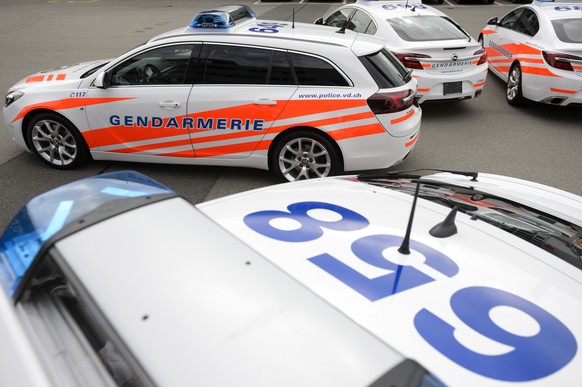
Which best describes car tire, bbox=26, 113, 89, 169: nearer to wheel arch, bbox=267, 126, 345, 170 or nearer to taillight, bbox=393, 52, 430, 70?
wheel arch, bbox=267, 126, 345, 170

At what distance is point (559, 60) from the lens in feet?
21.2

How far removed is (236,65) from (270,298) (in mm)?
3762

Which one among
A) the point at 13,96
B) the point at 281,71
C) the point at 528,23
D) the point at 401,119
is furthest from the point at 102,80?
the point at 528,23

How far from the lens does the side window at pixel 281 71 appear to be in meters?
4.62

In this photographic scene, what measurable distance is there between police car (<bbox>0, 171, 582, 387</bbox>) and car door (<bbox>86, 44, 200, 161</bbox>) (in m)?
2.88

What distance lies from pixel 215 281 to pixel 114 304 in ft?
0.94

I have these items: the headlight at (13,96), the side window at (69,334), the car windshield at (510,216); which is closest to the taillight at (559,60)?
the car windshield at (510,216)

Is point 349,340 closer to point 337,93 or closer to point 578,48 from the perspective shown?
point 337,93

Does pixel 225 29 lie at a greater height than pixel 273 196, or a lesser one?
greater

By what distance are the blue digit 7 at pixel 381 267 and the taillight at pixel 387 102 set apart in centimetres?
273

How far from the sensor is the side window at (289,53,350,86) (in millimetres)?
4559

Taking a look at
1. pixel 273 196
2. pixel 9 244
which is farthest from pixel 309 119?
pixel 9 244

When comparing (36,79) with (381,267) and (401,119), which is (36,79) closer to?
(401,119)

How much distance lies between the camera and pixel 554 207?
2762 millimetres
